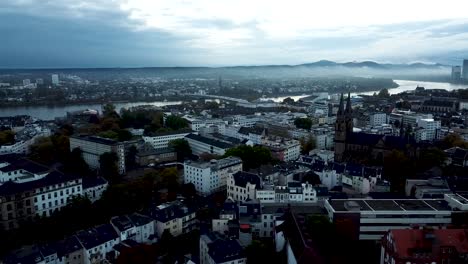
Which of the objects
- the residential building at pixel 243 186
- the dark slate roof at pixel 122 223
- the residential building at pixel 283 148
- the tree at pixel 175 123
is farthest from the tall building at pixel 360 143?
the tree at pixel 175 123

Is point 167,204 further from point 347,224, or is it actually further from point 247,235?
point 347,224

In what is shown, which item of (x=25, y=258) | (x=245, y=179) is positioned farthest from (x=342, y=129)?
(x=25, y=258)

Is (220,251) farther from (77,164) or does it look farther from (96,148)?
(96,148)

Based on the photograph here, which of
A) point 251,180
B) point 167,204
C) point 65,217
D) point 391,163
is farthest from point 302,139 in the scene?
point 65,217

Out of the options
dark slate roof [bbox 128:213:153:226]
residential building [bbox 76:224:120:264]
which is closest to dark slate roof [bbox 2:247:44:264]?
residential building [bbox 76:224:120:264]

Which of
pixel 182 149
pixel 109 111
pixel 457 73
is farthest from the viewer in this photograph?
pixel 457 73

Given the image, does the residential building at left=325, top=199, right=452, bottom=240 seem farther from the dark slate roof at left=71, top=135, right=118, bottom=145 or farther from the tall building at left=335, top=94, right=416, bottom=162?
the dark slate roof at left=71, top=135, right=118, bottom=145
